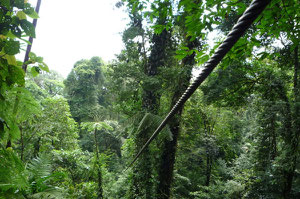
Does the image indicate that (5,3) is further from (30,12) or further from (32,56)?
(32,56)

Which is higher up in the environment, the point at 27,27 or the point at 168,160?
the point at 27,27

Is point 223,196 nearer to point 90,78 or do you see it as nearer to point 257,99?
point 257,99

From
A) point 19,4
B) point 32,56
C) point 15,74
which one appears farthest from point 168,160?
point 19,4

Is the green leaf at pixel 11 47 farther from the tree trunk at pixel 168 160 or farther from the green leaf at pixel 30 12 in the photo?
the tree trunk at pixel 168 160

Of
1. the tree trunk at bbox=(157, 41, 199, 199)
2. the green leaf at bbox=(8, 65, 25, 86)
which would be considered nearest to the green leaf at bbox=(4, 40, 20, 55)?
the green leaf at bbox=(8, 65, 25, 86)

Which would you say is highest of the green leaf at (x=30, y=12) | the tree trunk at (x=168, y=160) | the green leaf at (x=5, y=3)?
the green leaf at (x=30, y=12)

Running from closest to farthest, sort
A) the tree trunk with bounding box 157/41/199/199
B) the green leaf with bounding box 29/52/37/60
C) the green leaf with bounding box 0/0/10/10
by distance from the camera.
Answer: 1. the green leaf with bounding box 0/0/10/10
2. the green leaf with bounding box 29/52/37/60
3. the tree trunk with bounding box 157/41/199/199

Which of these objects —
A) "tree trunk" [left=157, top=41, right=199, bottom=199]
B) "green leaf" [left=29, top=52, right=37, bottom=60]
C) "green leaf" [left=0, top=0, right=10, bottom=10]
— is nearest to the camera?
"green leaf" [left=0, top=0, right=10, bottom=10]

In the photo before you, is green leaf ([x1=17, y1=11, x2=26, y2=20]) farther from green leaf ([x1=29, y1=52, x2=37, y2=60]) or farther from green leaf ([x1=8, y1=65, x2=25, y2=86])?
green leaf ([x1=29, y1=52, x2=37, y2=60])

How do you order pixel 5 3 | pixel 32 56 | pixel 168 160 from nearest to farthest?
1. pixel 5 3
2. pixel 32 56
3. pixel 168 160

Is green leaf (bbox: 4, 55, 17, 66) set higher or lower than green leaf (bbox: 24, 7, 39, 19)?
lower

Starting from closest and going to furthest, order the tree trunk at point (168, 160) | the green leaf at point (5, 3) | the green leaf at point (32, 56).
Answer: the green leaf at point (5, 3) < the green leaf at point (32, 56) < the tree trunk at point (168, 160)

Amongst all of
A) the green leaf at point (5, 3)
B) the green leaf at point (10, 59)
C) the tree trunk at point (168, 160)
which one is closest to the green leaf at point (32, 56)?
the green leaf at point (10, 59)

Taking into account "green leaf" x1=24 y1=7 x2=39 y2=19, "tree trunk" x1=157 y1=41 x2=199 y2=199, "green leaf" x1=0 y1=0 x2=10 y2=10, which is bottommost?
"tree trunk" x1=157 y1=41 x2=199 y2=199
